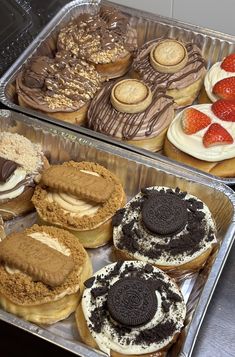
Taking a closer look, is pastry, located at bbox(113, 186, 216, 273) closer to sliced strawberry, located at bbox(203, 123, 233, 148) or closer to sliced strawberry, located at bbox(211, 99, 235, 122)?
sliced strawberry, located at bbox(203, 123, 233, 148)

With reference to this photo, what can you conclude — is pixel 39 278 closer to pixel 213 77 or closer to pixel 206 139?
pixel 206 139

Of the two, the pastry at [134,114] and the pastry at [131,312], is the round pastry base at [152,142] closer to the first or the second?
the pastry at [134,114]

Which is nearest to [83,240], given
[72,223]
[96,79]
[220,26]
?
[72,223]

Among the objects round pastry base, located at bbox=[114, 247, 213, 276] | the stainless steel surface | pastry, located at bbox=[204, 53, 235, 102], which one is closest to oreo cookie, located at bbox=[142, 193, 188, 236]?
round pastry base, located at bbox=[114, 247, 213, 276]

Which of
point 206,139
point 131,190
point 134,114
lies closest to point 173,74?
point 134,114

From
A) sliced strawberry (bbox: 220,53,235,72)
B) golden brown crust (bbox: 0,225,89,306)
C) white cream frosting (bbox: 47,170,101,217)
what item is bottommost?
golden brown crust (bbox: 0,225,89,306)
